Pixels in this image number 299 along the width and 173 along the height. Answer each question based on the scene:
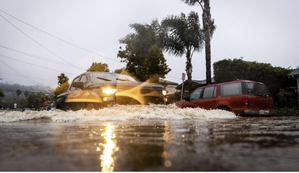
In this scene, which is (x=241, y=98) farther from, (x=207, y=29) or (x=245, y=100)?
(x=207, y=29)

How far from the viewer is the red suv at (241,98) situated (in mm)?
7417

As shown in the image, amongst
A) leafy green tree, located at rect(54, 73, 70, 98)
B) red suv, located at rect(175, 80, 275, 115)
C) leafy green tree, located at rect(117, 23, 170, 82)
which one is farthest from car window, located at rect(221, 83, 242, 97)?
leafy green tree, located at rect(54, 73, 70, 98)

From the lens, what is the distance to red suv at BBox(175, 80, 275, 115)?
7.42 meters

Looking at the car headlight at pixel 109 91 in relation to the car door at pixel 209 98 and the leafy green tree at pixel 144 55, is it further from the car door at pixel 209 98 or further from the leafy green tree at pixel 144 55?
the leafy green tree at pixel 144 55

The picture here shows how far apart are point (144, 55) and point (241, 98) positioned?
19.4 metres

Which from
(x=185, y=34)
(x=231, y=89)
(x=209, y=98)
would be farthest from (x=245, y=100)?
(x=185, y=34)

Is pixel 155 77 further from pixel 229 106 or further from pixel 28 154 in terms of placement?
pixel 28 154

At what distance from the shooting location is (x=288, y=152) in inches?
47.5

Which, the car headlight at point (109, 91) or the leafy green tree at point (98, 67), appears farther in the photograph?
the leafy green tree at point (98, 67)

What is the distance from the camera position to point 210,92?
8.75m

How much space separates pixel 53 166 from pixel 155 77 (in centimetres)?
2520

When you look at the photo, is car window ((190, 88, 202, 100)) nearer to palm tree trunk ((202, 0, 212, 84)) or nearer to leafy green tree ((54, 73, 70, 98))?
palm tree trunk ((202, 0, 212, 84))

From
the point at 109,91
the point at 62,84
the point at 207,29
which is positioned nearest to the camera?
the point at 109,91

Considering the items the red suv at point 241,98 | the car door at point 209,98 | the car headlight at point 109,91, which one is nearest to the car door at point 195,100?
the car door at point 209,98
